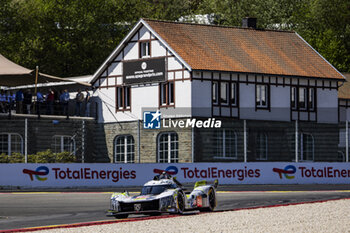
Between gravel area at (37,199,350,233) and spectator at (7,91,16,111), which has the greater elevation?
spectator at (7,91,16,111)

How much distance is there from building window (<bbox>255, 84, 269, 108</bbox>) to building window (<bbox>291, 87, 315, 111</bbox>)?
204cm

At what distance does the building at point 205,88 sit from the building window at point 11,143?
20.0ft

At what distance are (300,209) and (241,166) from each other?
1653cm

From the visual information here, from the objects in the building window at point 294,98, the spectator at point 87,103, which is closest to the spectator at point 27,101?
the spectator at point 87,103

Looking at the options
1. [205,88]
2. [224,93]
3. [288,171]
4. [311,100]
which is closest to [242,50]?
[224,93]

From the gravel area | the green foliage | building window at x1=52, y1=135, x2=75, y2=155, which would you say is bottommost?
the gravel area

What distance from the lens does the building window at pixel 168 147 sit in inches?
2069

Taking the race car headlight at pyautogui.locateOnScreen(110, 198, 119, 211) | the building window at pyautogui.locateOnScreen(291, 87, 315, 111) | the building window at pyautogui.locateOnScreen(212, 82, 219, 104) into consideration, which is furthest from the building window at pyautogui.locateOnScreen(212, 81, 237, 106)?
the race car headlight at pyautogui.locateOnScreen(110, 198, 119, 211)

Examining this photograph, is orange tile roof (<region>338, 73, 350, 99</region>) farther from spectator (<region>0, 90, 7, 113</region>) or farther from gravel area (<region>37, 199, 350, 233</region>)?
gravel area (<region>37, 199, 350, 233</region>)

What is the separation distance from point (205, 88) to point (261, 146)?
571cm

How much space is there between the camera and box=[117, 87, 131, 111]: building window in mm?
57281

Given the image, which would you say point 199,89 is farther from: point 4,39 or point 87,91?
point 4,39

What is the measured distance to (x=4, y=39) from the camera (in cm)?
7550

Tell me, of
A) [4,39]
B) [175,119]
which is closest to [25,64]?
[4,39]
